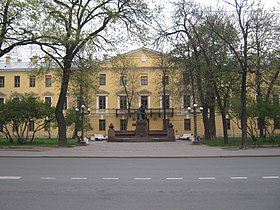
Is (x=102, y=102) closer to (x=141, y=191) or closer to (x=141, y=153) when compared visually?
(x=141, y=153)

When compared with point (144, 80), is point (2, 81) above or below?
above

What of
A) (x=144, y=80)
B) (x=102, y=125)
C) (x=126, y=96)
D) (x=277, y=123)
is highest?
(x=144, y=80)

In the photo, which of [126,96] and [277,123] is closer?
[277,123]

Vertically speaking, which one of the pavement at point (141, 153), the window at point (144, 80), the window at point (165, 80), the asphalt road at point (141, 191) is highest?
the window at point (144, 80)

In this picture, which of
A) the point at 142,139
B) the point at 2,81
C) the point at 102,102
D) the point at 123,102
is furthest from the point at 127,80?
the point at 2,81

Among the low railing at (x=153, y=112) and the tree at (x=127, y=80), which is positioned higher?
the tree at (x=127, y=80)

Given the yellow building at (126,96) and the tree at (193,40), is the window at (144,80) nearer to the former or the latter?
the yellow building at (126,96)

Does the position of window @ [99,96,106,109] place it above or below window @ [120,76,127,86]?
below

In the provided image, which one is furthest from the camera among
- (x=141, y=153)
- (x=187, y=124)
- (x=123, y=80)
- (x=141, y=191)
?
(x=187, y=124)

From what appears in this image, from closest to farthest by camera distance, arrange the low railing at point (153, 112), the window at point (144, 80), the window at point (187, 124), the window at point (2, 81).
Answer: the low railing at point (153, 112), the window at point (187, 124), the window at point (144, 80), the window at point (2, 81)

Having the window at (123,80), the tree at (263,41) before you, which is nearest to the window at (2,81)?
the window at (123,80)

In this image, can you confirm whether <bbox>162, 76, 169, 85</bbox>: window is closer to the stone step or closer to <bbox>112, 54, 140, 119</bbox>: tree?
<bbox>112, 54, 140, 119</bbox>: tree

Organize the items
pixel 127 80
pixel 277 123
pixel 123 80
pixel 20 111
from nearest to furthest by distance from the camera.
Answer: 1. pixel 277 123
2. pixel 20 111
3. pixel 123 80
4. pixel 127 80

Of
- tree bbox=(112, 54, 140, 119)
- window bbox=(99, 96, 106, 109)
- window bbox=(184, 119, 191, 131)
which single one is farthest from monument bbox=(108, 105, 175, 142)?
window bbox=(99, 96, 106, 109)
